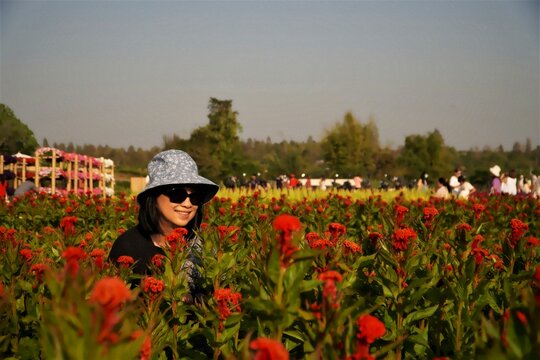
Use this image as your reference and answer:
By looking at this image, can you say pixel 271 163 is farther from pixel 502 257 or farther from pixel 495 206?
pixel 502 257

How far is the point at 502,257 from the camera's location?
4.04 metres

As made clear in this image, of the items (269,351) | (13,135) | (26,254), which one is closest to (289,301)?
(269,351)

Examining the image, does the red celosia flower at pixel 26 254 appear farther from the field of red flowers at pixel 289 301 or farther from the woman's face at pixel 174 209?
the woman's face at pixel 174 209

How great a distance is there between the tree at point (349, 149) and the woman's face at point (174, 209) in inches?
3240

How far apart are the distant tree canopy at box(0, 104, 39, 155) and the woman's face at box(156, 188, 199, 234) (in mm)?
89213

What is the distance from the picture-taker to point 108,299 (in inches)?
49.1

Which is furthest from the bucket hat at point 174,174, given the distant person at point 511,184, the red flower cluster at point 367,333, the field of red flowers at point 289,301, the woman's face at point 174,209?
the distant person at point 511,184

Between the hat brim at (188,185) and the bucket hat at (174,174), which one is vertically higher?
the bucket hat at (174,174)

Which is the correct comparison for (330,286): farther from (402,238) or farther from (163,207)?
(163,207)

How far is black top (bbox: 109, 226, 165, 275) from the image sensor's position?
183 inches

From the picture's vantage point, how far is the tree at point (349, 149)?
3467 inches

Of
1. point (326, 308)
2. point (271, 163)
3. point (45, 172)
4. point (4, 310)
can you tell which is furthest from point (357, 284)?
point (271, 163)

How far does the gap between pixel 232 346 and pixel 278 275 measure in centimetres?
126

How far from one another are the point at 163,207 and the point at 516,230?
291 centimetres
